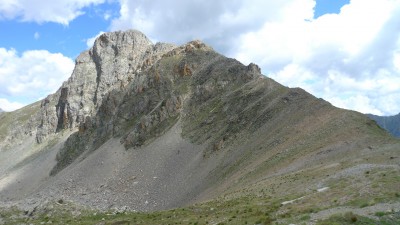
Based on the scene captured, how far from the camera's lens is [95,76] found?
596 feet

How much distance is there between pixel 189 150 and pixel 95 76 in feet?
325

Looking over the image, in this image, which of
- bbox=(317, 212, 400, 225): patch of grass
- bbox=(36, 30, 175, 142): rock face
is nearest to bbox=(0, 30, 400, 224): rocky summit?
bbox=(317, 212, 400, 225): patch of grass

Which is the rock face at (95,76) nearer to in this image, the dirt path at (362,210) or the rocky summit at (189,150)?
the rocky summit at (189,150)

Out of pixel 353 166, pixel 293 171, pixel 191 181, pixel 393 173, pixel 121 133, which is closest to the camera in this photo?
pixel 393 173

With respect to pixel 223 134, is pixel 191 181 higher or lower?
lower

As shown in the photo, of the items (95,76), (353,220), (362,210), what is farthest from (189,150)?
(95,76)

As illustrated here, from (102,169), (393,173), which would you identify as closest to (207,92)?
(102,169)

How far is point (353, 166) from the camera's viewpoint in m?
46.0

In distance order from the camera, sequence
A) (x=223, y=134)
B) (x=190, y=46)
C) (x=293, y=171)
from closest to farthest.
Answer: (x=293, y=171), (x=223, y=134), (x=190, y=46)

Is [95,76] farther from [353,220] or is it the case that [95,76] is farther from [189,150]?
[353,220]

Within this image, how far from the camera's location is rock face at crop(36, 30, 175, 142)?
569ft

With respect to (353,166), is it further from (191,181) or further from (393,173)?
(191,181)

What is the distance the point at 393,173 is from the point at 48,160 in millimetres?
134034

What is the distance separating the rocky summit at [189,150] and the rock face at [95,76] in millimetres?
599
